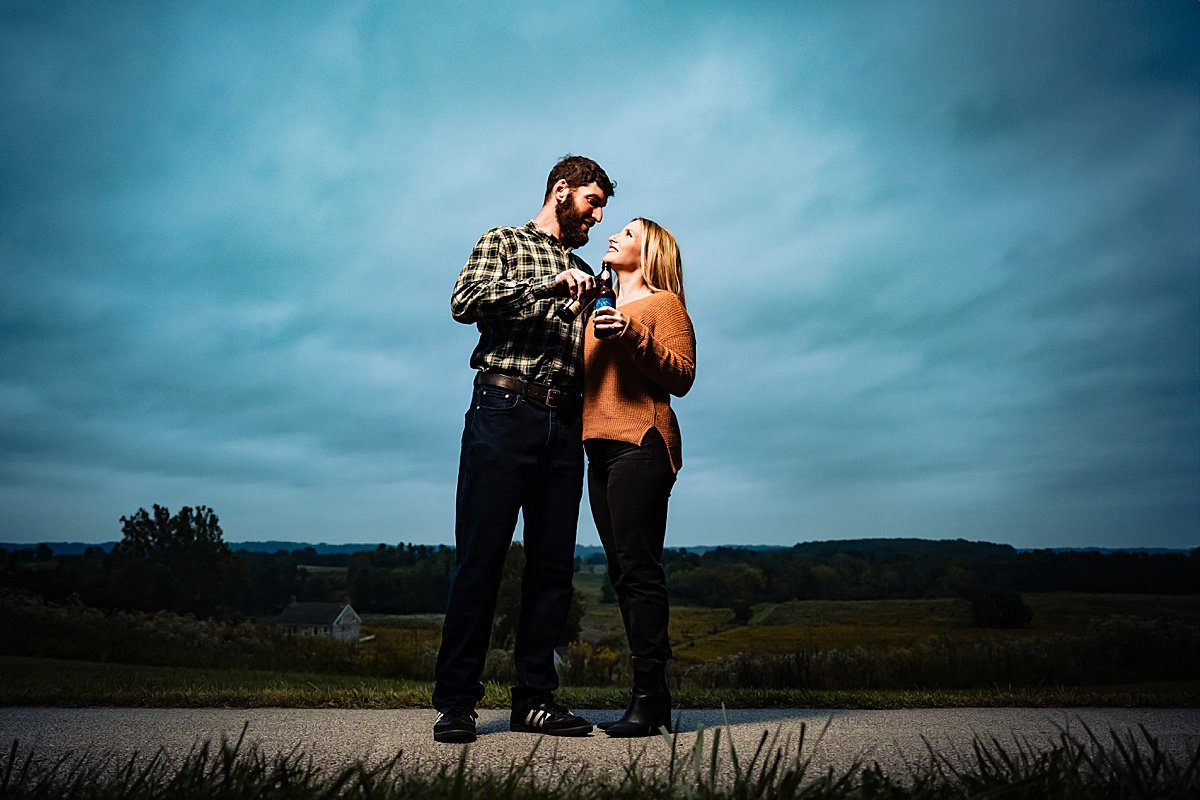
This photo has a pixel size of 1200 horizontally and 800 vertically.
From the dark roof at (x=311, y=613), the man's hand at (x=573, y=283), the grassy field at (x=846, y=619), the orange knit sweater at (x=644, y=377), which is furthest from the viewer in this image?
the dark roof at (x=311, y=613)

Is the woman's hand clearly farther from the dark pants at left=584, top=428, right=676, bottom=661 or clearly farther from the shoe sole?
the shoe sole

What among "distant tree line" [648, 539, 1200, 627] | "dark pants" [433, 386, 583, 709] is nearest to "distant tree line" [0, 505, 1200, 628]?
"distant tree line" [648, 539, 1200, 627]

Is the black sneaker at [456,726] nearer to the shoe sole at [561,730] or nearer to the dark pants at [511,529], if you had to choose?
the dark pants at [511,529]

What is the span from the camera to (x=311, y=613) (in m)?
12.0

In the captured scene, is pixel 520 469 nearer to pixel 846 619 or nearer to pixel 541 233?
pixel 541 233

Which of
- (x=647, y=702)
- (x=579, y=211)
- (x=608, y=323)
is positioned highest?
(x=579, y=211)

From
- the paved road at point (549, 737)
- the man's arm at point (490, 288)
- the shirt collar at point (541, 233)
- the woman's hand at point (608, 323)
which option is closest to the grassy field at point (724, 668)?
the paved road at point (549, 737)

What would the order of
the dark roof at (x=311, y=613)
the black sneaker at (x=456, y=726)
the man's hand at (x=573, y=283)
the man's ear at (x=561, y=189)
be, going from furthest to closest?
1. the dark roof at (x=311, y=613)
2. the man's ear at (x=561, y=189)
3. the man's hand at (x=573, y=283)
4. the black sneaker at (x=456, y=726)

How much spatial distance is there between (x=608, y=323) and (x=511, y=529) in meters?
1.05

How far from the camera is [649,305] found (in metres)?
3.83

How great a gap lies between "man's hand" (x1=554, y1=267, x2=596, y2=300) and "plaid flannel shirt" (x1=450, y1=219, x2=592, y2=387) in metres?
0.04

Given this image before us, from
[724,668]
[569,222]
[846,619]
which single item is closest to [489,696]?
[724,668]

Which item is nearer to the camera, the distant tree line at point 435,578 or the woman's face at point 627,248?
the woman's face at point 627,248

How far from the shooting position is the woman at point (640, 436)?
11.7ft
